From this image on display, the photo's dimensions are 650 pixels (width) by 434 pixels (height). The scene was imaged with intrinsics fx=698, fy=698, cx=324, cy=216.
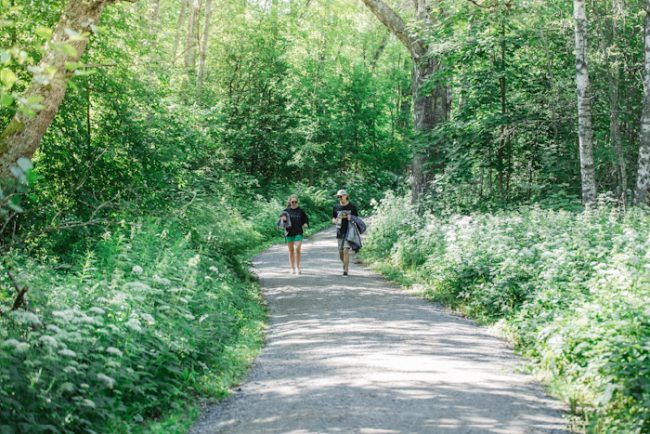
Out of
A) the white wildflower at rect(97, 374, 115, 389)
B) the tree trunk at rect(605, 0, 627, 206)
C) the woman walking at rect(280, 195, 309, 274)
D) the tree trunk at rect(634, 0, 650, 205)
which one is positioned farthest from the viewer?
the tree trunk at rect(605, 0, 627, 206)

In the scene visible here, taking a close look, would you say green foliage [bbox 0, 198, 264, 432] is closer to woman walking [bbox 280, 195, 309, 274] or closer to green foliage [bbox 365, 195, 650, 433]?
green foliage [bbox 365, 195, 650, 433]

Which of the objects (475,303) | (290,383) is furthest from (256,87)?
(290,383)

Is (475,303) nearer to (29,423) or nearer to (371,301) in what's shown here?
(371,301)

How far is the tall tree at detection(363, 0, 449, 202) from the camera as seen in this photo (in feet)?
63.8

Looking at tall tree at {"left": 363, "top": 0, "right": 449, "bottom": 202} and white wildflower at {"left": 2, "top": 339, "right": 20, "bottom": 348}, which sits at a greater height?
tall tree at {"left": 363, "top": 0, "right": 449, "bottom": 202}

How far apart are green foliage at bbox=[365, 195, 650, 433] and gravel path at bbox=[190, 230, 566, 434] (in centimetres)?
43

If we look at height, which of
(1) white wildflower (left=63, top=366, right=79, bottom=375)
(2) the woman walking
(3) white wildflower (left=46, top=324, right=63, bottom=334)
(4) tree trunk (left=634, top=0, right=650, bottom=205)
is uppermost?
(4) tree trunk (left=634, top=0, right=650, bottom=205)

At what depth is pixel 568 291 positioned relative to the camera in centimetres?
909

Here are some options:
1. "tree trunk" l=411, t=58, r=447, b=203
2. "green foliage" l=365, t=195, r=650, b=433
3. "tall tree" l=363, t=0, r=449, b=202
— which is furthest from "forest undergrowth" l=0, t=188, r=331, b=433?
"tall tree" l=363, t=0, r=449, b=202

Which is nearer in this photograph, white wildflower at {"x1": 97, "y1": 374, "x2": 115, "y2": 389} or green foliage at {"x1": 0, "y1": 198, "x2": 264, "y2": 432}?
green foliage at {"x1": 0, "y1": 198, "x2": 264, "y2": 432}

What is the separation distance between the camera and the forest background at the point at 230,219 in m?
6.03

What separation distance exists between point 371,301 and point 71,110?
6666 mm

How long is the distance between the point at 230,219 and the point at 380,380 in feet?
37.3

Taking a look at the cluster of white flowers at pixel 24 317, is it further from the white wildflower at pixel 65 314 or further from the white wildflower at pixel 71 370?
the white wildflower at pixel 71 370
